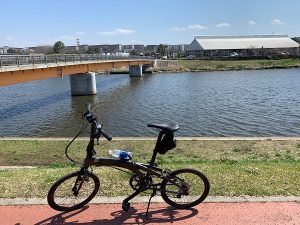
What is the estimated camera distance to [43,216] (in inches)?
215

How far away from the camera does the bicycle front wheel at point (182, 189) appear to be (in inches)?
220

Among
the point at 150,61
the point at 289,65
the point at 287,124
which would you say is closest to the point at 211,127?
the point at 287,124

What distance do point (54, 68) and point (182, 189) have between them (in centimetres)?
2809

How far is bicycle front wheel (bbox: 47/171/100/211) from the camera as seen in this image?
5.44m

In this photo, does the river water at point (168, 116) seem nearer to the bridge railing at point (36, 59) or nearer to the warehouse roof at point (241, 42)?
the bridge railing at point (36, 59)

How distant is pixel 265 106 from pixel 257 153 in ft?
56.9

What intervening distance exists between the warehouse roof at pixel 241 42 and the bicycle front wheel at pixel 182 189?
128425 millimetres

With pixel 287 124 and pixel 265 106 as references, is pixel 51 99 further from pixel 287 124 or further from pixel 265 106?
pixel 287 124

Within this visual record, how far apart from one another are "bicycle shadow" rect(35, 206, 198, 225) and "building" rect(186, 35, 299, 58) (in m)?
122

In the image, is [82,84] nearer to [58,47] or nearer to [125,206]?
[125,206]

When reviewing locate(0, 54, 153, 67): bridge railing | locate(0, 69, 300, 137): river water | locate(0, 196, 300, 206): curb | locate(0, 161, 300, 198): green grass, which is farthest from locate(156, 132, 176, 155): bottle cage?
locate(0, 54, 153, 67): bridge railing

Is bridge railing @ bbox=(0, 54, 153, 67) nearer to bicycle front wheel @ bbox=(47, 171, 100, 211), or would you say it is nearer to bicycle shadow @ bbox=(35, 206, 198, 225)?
bicycle front wheel @ bbox=(47, 171, 100, 211)

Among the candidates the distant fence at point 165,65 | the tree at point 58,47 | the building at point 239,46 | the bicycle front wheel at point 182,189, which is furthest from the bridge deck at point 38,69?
the tree at point 58,47

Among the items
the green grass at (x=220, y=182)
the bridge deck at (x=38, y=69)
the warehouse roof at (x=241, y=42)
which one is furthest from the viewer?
the warehouse roof at (x=241, y=42)
